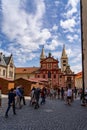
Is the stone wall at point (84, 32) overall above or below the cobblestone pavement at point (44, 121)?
above

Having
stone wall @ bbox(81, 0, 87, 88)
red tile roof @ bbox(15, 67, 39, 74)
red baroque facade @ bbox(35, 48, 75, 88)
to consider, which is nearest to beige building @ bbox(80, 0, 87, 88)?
stone wall @ bbox(81, 0, 87, 88)

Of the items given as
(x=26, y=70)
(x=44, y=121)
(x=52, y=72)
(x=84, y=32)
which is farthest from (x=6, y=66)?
(x=44, y=121)

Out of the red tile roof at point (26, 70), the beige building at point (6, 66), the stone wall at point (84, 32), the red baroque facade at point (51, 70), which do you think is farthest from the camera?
the red tile roof at point (26, 70)

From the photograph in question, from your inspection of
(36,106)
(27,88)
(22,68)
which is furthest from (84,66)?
(22,68)

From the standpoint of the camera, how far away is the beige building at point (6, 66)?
76.7m

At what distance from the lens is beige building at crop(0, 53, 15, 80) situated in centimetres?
7669

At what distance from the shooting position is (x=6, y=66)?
7925cm

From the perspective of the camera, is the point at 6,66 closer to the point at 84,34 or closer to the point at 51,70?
the point at 51,70

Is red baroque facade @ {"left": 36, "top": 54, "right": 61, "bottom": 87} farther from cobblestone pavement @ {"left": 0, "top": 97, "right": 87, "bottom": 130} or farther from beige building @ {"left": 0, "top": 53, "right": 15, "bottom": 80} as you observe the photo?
cobblestone pavement @ {"left": 0, "top": 97, "right": 87, "bottom": 130}

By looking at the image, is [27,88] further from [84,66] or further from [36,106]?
[36,106]

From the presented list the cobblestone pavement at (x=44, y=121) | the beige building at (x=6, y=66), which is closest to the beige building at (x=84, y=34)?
the cobblestone pavement at (x=44, y=121)

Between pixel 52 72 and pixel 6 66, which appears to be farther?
pixel 52 72

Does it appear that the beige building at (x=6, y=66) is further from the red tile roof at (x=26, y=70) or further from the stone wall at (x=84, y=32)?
the stone wall at (x=84, y=32)

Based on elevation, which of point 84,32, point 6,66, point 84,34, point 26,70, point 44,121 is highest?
point 26,70
